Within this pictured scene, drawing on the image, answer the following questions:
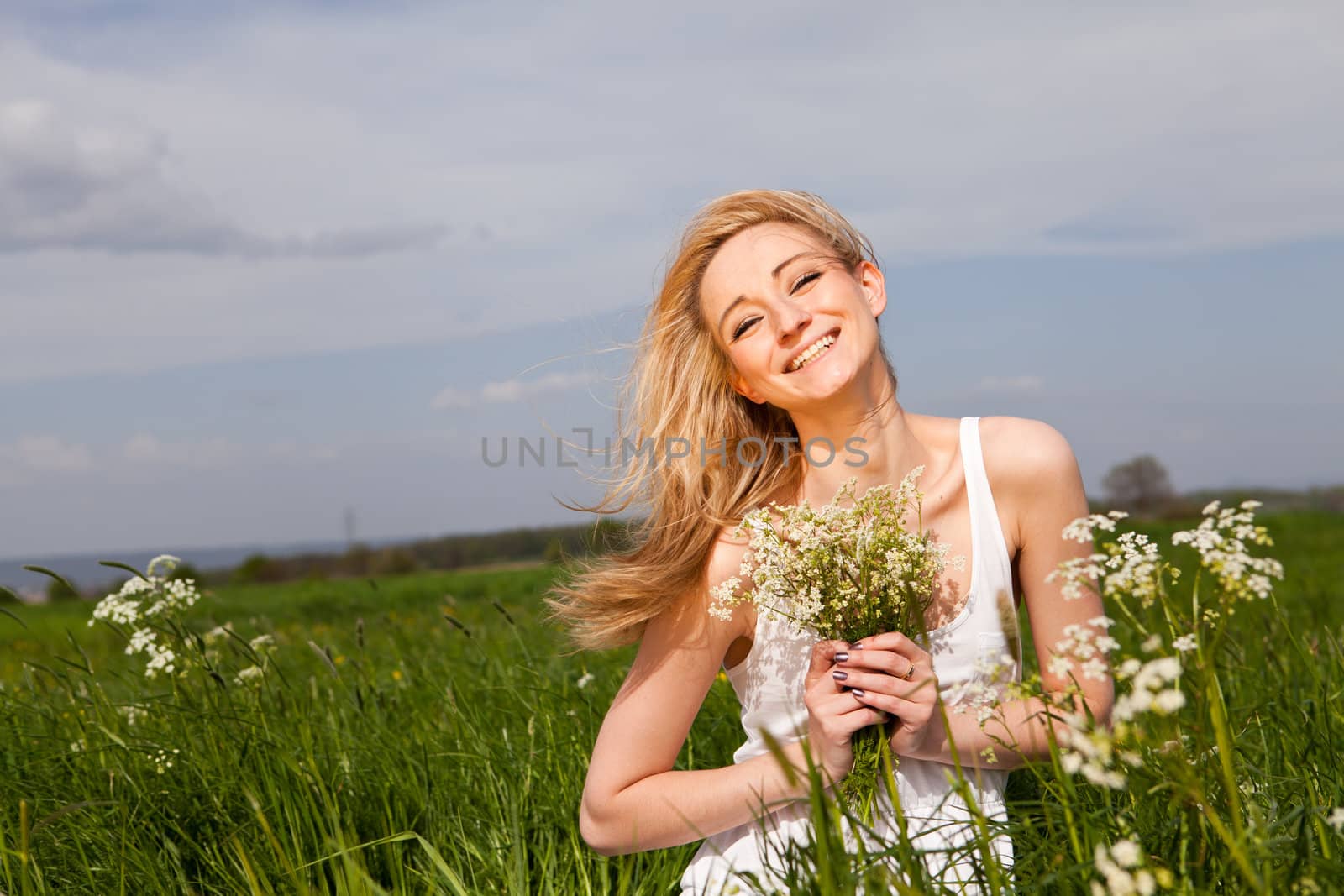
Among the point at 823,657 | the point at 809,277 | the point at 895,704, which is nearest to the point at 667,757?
the point at 823,657

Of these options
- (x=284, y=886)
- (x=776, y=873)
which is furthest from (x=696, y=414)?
(x=284, y=886)

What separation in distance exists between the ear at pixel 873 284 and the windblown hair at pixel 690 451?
0.04m

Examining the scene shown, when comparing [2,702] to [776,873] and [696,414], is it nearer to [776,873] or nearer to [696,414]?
[696,414]

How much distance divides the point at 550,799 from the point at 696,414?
135cm

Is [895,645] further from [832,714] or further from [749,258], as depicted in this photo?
[749,258]

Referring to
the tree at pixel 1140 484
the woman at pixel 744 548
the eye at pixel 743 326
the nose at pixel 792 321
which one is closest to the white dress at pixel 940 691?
the woman at pixel 744 548

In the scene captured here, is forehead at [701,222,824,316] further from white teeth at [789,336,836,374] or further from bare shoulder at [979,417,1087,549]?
bare shoulder at [979,417,1087,549]

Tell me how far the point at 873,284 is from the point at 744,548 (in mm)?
934

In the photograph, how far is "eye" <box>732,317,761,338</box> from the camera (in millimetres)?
3107

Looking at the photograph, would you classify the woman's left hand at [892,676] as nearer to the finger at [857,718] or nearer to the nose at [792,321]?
the finger at [857,718]

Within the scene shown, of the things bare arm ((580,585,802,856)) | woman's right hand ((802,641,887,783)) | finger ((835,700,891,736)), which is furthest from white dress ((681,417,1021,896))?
finger ((835,700,891,736))

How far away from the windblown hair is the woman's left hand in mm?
795

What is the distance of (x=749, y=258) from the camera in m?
3.16

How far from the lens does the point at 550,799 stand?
140 inches
